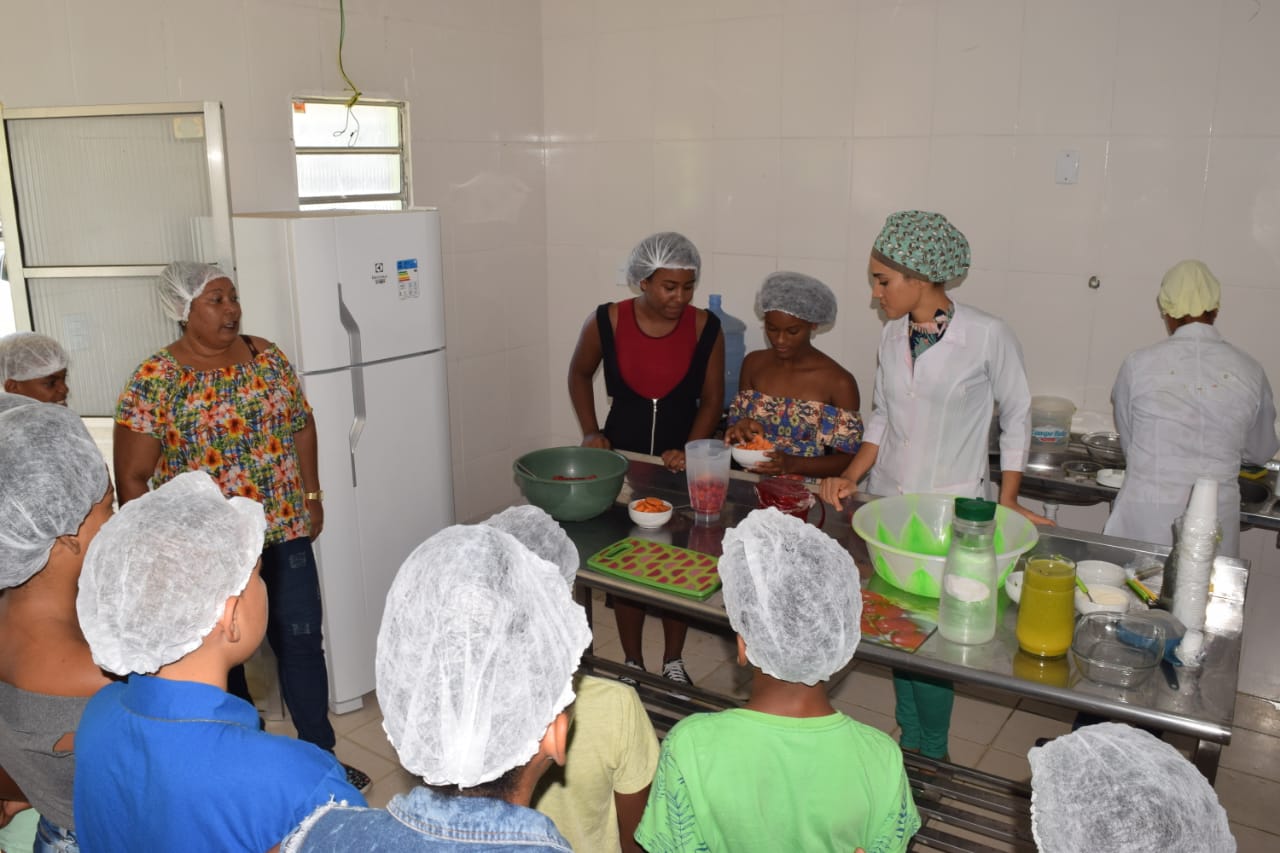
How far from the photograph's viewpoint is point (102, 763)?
1421 mm

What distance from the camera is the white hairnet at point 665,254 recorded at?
3.73 m

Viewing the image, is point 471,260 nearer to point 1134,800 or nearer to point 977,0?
point 977,0

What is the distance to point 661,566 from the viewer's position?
8.37 ft

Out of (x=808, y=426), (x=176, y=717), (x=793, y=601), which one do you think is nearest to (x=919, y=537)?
(x=808, y=426)

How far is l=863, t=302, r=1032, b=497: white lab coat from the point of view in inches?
117

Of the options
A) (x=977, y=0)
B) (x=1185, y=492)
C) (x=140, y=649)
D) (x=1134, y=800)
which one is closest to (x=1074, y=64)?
(x=977, y=0)

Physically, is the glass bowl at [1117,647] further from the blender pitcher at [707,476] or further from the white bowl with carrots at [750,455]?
the white bowl with carrots at [750,455]

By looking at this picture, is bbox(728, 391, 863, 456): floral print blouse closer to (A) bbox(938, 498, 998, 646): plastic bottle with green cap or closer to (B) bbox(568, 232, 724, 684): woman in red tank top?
(B) bbox(568, 232, 724, 684): woman in red tank top

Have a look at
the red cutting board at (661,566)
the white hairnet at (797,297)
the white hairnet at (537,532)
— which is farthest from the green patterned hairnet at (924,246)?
the white hairnet at (537,532)

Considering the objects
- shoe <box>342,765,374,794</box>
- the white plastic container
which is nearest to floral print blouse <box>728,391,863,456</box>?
the white plastic container

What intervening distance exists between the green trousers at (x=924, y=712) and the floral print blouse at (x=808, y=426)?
821mm

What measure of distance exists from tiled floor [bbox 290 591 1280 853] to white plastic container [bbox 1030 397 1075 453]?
0.99 m

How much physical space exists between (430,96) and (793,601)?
Result: 12.3 ft

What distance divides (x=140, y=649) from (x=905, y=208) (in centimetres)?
359
